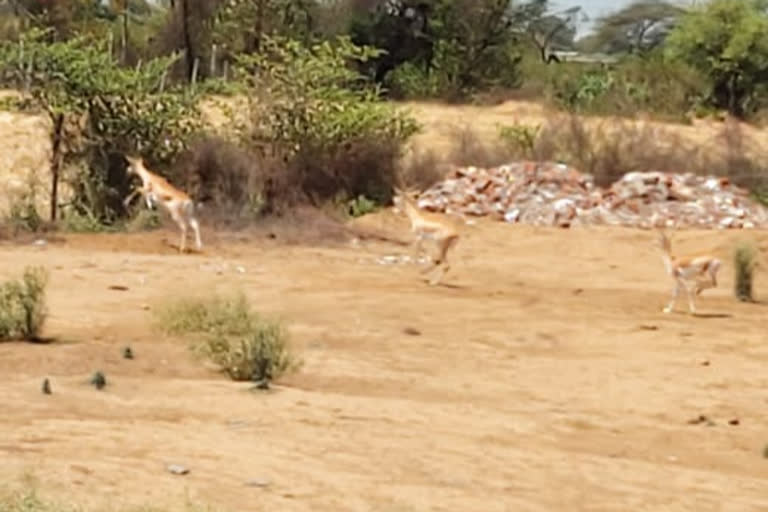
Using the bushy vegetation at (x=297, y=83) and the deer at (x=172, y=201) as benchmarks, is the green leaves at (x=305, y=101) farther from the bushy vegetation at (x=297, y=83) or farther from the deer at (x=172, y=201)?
the deer at (x=172, y=201)

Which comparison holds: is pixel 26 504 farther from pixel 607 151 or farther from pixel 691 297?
pixel 607 151

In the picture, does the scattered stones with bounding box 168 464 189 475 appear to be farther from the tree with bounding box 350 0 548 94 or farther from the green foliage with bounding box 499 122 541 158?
the tree with bounding box 350 0 548 94

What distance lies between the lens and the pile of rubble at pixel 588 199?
2872 centimetres

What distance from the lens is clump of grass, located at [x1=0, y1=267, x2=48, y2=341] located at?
14.0 metres

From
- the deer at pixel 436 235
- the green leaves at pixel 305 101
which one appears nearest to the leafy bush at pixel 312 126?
the green leaves at pixel 305 101

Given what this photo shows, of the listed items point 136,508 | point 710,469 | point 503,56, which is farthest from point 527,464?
point 503,56

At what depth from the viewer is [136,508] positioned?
23.4ft

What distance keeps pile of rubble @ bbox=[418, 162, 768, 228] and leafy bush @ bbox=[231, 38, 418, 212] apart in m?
1.65

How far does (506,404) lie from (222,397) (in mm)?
2364

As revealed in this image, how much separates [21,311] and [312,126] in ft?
45.7

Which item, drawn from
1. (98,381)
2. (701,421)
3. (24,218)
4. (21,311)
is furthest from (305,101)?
(98,381)

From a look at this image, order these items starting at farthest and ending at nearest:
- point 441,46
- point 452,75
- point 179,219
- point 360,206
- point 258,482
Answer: point 441,46
point 452,75
point 360,206
point 179,219
point 258,482

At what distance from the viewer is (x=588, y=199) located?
96.3 ft

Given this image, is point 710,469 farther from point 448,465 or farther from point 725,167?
point 725,167
